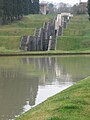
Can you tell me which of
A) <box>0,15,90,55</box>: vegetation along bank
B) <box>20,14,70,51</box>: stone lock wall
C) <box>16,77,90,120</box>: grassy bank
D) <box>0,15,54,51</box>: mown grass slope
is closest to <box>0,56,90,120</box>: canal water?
<box>16,77,90,120</box>: grassy bank

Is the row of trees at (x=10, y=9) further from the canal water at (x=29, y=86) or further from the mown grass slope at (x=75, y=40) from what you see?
the canal water at (x=29, y=86)

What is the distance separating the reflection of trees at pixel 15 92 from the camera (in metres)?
13.9

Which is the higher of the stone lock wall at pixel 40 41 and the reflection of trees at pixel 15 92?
the reflection of trees at pixel 15 92

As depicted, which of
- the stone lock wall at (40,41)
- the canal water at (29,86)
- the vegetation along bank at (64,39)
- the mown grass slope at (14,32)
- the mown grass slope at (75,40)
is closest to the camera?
the canal water at (29,86)

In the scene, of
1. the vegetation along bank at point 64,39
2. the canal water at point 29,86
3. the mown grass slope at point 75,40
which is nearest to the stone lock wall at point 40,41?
the vegetation along bank at point 64,39

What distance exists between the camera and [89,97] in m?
13.3

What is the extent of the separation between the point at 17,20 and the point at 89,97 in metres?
61.9

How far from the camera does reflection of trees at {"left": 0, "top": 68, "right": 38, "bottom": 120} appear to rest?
13.9 meters

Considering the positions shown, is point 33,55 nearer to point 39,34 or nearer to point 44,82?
point 39,34

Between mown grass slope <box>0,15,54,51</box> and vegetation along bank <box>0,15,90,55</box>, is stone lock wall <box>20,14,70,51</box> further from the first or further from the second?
mown grass slope <box>0,15,54,51</box>

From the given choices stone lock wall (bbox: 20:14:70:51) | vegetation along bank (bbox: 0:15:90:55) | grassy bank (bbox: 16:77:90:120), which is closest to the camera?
grassy bank (bbox: 16:77:90:120)

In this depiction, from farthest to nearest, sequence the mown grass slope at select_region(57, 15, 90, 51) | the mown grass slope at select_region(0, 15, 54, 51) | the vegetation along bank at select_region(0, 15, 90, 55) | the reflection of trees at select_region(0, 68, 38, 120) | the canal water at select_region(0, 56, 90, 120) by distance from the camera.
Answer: the mown grass slope at select_region(0, 15, 54, 51)
the mown grass slope at select_region(57, 15, 90, 51)
the vegetation along bank at select_region(0, 15, 90, 55)
the canal water at select_region(0, 56, 90, 120)
the reflection of trees at select_region(0, 68, 38, 120)

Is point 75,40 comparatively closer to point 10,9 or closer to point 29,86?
point 10,9

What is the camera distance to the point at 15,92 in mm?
18109
